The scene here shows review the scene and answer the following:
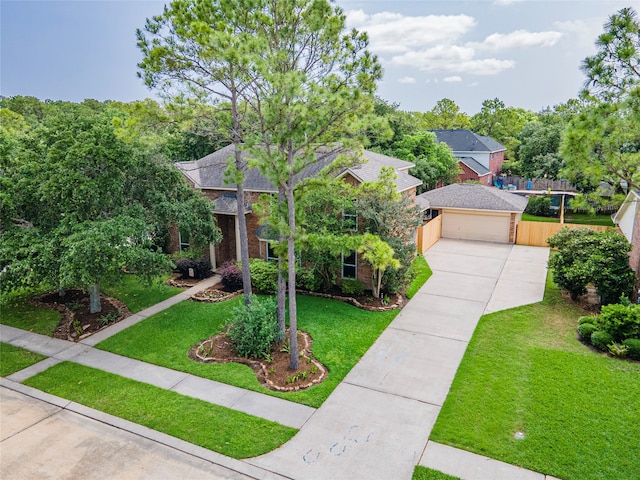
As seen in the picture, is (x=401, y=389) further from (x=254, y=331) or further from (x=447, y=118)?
(x=447, y=118)

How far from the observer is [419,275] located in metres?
18.3

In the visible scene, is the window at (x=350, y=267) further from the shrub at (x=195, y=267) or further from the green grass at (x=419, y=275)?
the shrub at (x=195, y=267)

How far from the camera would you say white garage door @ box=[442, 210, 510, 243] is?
944 inches

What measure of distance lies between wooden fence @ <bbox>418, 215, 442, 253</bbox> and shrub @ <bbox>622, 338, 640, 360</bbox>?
1132cm

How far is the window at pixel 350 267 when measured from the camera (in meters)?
16.6

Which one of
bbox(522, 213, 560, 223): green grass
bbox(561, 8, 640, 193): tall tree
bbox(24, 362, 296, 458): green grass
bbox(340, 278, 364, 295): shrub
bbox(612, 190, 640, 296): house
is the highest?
bbox(561, 8, 640, 193): tall tree

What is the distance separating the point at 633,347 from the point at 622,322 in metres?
0.73

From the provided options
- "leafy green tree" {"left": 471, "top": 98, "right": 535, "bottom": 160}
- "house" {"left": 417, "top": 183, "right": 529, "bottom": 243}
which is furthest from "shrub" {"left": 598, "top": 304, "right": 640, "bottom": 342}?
"leafy green tree" {"left": 471, "top": 98, "right": 535, "bottom": 160}

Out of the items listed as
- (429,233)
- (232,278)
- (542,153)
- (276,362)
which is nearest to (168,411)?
(276,362)

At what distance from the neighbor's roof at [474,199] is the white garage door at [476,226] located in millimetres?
488

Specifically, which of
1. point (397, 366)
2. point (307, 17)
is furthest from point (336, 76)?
point (397, 366)

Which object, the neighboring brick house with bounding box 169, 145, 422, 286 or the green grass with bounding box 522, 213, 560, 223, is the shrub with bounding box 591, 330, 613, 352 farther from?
the green grass with bounding box 522, 213, 560, 223

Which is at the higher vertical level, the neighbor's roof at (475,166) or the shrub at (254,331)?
the neighbor's roof at (475,166)

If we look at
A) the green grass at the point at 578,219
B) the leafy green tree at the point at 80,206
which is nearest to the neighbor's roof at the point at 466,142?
the green grass at the point at 578,219
